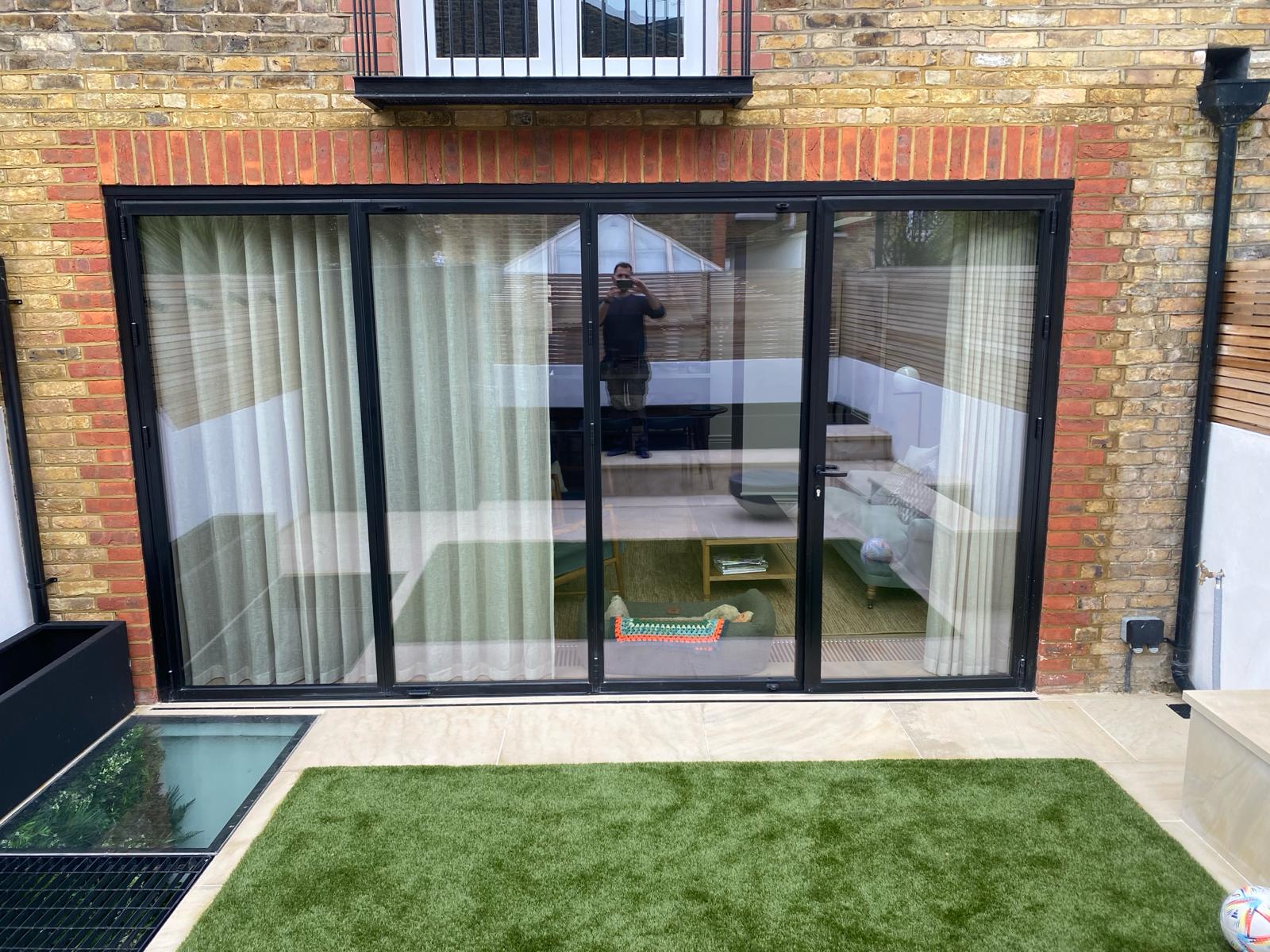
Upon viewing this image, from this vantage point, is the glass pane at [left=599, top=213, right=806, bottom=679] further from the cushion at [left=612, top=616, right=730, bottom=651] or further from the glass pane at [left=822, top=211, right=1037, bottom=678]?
the glass pane at [left=822, top=211, right=1037, bottom=678]

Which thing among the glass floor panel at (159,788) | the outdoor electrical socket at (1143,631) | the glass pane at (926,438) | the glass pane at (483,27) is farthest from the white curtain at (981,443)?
the glass floor panel at (159,788)

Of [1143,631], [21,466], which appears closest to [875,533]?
[1143,631]

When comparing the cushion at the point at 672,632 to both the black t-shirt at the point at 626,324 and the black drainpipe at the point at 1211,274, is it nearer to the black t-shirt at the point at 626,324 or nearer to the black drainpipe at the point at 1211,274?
the black t-shirt at the point at 626,324

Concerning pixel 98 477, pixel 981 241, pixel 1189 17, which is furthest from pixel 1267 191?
pixel 98 477

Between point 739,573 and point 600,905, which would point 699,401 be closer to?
point 739,573

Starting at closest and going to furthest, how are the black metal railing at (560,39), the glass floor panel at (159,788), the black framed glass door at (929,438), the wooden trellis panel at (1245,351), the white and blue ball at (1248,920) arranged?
the white and blue ball at (1248,920) < the glass floor panel at (159,788) < the wooden trellis panel at (1245,351) < the black metal railing at (560,39) < the black framed glass door at (929,438)

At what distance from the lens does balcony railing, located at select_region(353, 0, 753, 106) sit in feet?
13.6

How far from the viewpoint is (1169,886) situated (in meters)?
3.25

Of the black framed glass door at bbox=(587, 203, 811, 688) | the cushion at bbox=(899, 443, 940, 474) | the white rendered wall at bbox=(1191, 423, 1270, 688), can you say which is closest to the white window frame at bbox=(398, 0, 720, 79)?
the black framed glass door at bbox=(587, 203, 811, 688)

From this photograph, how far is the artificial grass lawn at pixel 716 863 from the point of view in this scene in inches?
120

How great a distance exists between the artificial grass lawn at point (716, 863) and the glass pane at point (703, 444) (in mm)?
872

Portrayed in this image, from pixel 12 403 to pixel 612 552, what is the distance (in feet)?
9.53

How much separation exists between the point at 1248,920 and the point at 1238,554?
2014 millimetres

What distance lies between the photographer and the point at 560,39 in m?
4.31
